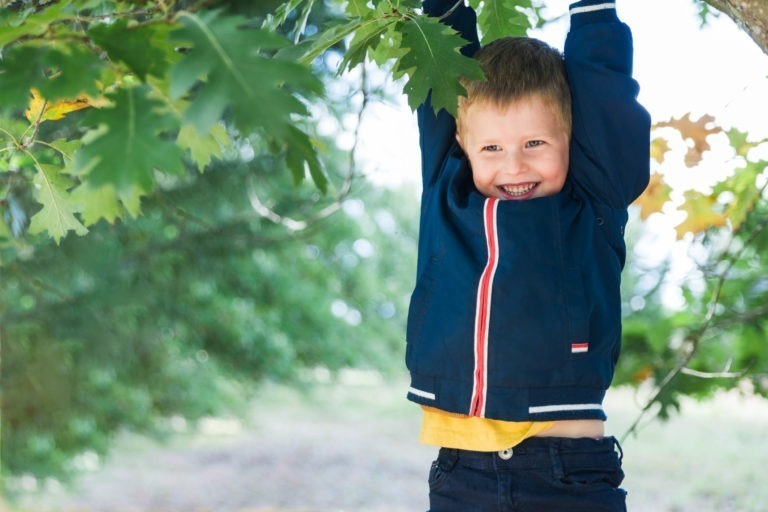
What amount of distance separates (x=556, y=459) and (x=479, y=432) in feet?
0.40

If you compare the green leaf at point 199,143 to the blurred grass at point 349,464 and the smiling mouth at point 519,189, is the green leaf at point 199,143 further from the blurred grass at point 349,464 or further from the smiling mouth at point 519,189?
the blurred grass at point 349,464

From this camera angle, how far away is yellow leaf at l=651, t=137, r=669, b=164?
2.52 meters

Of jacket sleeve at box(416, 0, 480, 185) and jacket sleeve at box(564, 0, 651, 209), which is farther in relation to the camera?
jacket sleeve at box(416, 0, 480, 185)

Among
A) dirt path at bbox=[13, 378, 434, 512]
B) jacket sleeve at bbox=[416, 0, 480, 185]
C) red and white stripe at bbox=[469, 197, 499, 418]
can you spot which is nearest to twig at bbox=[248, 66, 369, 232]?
jacket sleeve at bbox=[416, 0, 480, 185]

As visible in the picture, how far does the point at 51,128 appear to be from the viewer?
4.53 meters

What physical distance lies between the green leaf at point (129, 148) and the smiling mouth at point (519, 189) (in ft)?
2.45

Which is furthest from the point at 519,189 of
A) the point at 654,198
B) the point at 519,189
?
the point at 654,198

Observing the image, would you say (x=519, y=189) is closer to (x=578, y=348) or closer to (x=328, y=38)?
(x=578, y=348)

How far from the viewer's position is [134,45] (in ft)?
3.15

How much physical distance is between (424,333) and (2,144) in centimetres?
75

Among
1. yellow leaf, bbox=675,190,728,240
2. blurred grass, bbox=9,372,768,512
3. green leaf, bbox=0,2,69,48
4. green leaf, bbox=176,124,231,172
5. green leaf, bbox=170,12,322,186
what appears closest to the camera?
green leaf, bbox=170,12,322,186

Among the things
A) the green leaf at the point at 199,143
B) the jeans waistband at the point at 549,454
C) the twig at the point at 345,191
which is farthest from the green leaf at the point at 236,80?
the twig at the point at 345,191

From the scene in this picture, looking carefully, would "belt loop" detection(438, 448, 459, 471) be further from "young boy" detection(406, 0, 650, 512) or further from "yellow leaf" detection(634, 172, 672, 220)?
"yellow leaf" detection(634, 172, 672, 220)

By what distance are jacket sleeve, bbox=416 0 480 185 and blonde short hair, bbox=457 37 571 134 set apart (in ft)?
0.27
